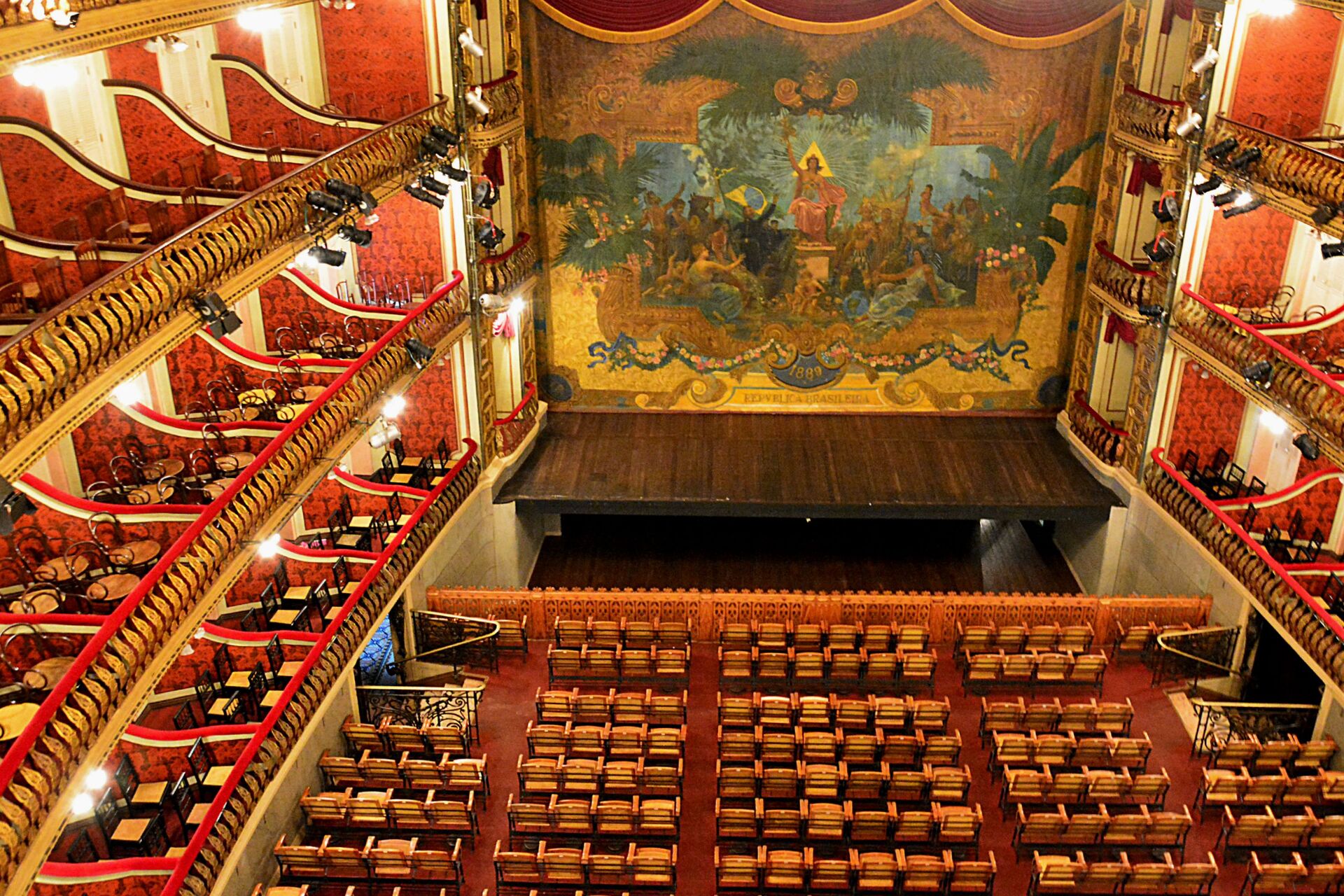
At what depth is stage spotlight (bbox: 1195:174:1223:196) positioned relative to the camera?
558 inches

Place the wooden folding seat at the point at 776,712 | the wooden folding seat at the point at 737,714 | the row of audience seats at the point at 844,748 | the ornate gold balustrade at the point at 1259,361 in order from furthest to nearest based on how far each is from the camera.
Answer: the wooden folding seat at the point at 737,714
the wooden folding seat at the point at 776,712
the row of audience seats at the point at 844,748
the ornate gold balustrade at the point at 1259,361

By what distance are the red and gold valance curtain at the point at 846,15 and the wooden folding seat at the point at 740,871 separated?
484 inches

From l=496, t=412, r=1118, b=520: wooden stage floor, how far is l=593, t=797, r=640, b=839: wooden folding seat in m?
6.21

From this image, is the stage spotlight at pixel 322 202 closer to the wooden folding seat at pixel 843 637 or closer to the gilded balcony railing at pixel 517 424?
the gilded balcony railing at pixel 517 424

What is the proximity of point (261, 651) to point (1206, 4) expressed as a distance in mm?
14223

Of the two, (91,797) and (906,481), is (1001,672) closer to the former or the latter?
(906,481)

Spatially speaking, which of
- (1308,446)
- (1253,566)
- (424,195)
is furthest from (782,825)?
(424,195)

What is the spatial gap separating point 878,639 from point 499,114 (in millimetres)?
9265

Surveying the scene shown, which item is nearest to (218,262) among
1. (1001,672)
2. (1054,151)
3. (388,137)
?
(388,137)

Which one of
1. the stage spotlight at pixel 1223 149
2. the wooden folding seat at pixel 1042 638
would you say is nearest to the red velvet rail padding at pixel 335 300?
the wooden folding seat at pixel 1042 638

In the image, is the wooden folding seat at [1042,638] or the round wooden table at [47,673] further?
the wooden folding seat at [1042,638]

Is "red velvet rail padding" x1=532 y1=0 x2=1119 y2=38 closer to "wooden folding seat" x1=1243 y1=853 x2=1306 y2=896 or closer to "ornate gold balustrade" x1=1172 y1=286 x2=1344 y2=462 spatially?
"ornate gold balustrade" x1=1172 y1=286 x2=1344 y2=462

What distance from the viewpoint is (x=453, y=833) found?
12.0 meters

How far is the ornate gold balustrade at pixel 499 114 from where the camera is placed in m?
15.7
